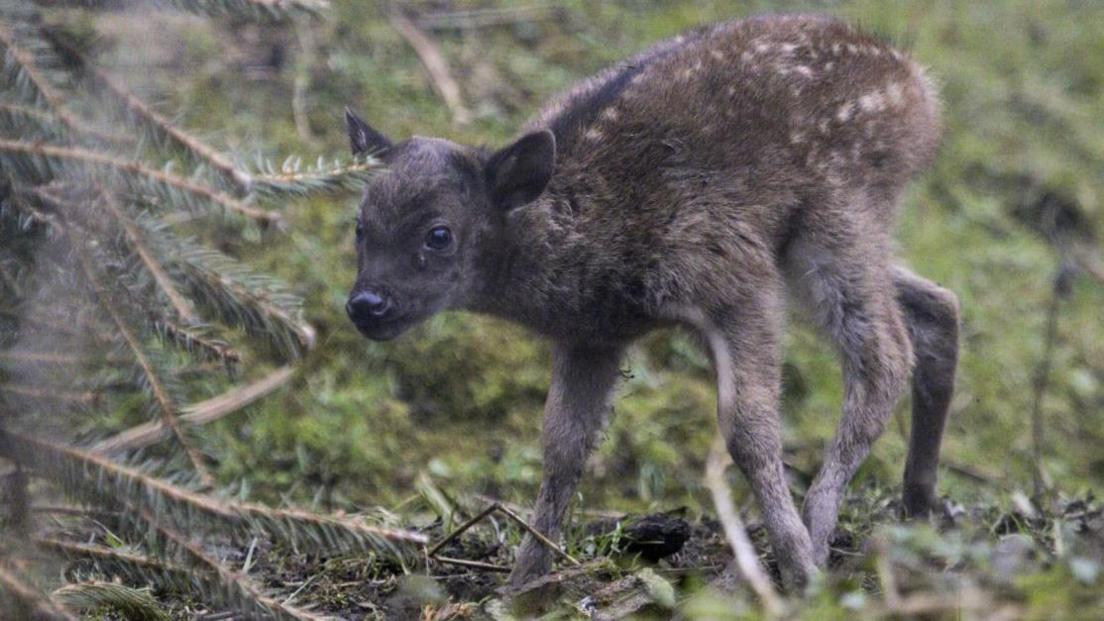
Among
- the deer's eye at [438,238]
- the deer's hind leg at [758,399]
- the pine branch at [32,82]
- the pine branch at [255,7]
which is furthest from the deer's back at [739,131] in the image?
the pine branch at [32,82]

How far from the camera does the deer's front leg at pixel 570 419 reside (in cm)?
543

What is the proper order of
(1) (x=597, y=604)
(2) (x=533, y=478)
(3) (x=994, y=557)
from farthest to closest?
(2) (x=533, y=478) → (1) (x=597, y=604) → (3) (x=994, y=557)

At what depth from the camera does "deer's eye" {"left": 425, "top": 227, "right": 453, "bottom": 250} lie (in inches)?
207

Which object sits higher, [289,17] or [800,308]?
[289,17]

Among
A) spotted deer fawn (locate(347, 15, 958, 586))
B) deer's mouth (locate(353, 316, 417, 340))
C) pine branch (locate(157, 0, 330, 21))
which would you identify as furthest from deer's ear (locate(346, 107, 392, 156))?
deer's mouth (locate(353, 316, 417, 340))

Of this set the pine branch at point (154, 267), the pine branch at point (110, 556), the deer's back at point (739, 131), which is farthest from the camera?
the deer's back at point (739, 131)

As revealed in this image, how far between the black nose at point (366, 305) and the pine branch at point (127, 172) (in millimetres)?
441

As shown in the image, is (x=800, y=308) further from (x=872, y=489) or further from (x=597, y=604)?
(x=597, y=604)

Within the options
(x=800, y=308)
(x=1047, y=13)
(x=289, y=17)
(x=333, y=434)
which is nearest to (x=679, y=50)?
(x=800, y=308)

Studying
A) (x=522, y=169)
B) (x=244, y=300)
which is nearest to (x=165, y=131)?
(x=244, y=300)

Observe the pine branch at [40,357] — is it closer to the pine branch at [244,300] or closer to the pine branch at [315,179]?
the pine branch at [244,300]

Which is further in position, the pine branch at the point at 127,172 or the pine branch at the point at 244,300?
the pine branch at the point at 244,300

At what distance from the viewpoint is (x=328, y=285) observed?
773cm

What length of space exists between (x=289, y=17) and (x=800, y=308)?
227cm
